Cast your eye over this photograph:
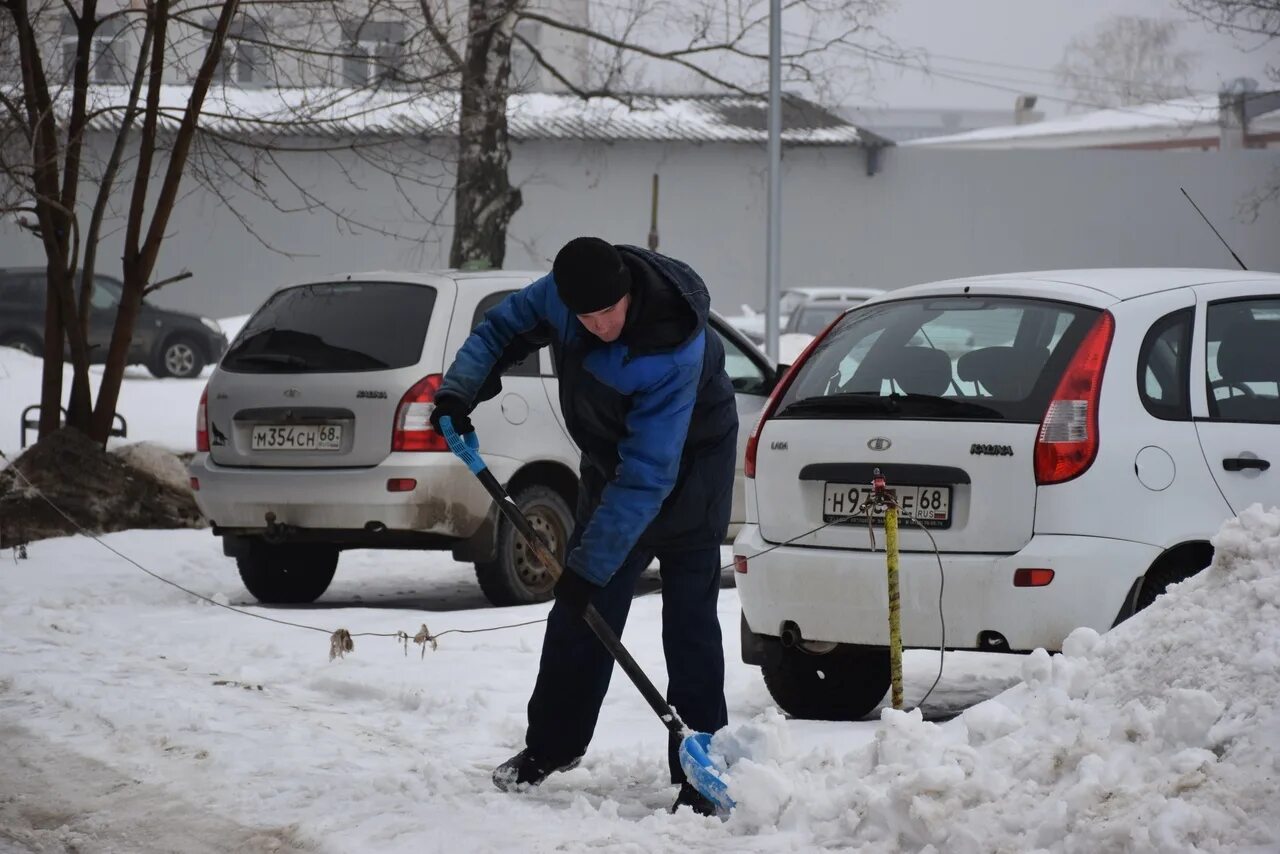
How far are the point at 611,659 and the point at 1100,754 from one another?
1.47 m

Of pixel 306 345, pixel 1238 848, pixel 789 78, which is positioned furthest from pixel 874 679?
pixel 789 78

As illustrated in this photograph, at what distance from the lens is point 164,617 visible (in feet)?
27.4

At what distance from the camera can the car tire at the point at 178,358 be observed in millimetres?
26312

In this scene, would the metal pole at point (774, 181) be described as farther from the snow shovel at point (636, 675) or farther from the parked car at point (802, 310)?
the snow shovel at point (636, 675)

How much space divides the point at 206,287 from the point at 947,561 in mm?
28541

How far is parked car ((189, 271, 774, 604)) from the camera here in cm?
828

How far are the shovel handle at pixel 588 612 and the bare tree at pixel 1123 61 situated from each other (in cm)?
8744

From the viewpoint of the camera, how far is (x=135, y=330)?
25.8 metres

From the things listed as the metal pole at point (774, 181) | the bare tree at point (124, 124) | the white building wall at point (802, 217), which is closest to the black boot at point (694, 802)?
the bare tree at point (124, 124)

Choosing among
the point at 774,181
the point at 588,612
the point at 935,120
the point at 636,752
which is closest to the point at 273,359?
the point at 636,752

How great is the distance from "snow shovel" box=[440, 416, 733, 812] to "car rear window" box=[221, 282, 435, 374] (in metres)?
3.43

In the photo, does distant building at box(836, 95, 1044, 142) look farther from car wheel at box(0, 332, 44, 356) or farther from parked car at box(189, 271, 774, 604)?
parked car at box(189, 271, 774, 604)

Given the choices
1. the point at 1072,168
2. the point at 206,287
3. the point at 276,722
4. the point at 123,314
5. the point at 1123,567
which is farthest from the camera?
the point at 1072,168

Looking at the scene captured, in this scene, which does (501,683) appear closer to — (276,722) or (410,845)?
(276,722)
